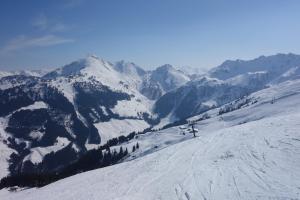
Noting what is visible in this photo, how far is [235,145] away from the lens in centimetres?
5778

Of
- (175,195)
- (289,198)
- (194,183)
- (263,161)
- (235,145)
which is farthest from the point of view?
(235,145)

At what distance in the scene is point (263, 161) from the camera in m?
45.5

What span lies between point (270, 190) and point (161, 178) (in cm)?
1659

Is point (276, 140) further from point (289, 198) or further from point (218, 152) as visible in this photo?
point (289, 198)

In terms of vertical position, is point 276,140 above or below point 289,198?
above

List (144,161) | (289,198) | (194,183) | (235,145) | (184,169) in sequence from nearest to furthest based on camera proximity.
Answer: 1. (289,198)
2. (194,183)
3. (184,169)
4. (235,145)
5. (144,161)

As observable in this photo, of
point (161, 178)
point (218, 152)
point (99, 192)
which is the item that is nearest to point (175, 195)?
point (161, 178)

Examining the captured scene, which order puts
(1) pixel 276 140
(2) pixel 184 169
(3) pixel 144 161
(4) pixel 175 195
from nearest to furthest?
(4) pixel 175 195, (2) pixel 184 169, (1) pixel 276 140, (3) pixel 144 161

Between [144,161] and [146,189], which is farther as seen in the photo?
[144,161]

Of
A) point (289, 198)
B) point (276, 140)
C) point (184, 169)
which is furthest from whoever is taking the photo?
point (276, 140)

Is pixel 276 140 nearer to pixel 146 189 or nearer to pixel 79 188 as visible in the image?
pixel 146 189

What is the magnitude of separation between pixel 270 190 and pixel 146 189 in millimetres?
15145

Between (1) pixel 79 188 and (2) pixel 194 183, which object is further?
(1) pixel 79 188

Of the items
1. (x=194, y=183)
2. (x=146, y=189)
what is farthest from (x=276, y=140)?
(x=146, y=189)
